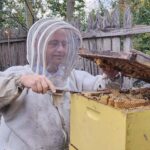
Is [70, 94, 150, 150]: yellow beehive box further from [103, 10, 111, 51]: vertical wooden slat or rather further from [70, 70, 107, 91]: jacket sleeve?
[103, 10, 111, 51]: vertical wooden slat

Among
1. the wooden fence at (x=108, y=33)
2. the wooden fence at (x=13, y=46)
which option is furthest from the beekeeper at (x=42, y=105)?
the wooden fence at (x=13, y=46)

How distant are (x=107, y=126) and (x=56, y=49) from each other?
0.90 m

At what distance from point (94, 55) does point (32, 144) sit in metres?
0.78

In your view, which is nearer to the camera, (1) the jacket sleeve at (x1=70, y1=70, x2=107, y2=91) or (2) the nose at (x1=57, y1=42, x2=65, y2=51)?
(2) the nose at (x1=57, y1=42, x2=65, y2=51)

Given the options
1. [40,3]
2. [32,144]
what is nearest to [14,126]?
[32,144]

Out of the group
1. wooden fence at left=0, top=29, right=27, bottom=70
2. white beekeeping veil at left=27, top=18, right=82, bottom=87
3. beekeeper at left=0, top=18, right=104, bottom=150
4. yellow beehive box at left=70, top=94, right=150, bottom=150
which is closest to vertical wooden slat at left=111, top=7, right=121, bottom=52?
white beekeeping veil at left=27, top=18, right=82, bottom=87

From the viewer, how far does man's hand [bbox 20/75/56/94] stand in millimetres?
1554

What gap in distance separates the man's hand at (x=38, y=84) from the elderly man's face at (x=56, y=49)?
37 cm

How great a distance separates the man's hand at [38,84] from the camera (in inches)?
Answer: 61.2

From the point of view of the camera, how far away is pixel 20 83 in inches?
67.1

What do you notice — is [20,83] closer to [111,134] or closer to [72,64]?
[72,64]

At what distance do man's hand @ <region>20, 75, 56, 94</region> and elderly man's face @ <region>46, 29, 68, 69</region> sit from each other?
1.22 ft

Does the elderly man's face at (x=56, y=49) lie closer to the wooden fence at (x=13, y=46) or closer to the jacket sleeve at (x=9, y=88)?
the jacket sleeve at (x=9, y=88)

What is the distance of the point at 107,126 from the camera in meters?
1.24
